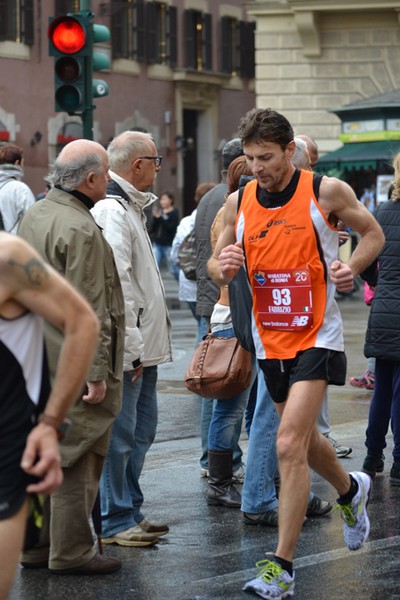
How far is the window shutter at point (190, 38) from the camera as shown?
4559 centimetres

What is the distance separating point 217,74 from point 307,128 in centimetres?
1600

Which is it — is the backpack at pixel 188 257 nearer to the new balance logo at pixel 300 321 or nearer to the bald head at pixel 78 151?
the bald head at pixel 78 151

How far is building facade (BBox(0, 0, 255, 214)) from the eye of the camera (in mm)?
38094

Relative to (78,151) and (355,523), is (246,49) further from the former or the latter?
(355,523)

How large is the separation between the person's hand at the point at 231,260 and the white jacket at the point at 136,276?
27.5 inches

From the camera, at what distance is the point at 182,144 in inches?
1768

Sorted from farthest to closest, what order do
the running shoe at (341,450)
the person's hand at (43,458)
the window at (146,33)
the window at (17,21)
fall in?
the window at (146,33)
the window at (17,21)
the running shoe at (341,450)
the person's hand at (43,458)

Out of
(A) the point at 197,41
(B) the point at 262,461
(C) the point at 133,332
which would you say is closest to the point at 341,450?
(B) the point at 262,461

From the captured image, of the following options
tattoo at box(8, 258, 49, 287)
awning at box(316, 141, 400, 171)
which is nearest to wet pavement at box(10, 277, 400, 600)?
tattoo at box(8, 258, 49, 287)

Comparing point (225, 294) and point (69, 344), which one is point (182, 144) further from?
point (69, 344)

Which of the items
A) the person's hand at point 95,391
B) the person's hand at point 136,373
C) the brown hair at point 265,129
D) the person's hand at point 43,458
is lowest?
the person's hand at point 136,373

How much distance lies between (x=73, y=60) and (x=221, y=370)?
509cm

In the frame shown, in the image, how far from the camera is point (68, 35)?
1209cm

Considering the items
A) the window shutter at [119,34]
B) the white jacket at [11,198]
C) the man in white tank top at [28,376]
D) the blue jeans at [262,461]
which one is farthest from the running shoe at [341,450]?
the window shutter at [119,34]
